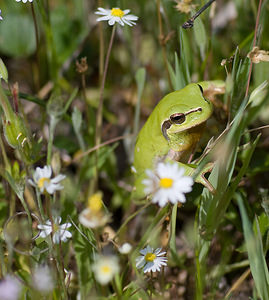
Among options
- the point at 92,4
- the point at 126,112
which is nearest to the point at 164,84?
the point at 126,112

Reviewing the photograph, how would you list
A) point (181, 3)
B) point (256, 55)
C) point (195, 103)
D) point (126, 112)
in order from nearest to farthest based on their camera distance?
point (256, 55)
point (195, 103)
point (181, 3)
point (126, 112)

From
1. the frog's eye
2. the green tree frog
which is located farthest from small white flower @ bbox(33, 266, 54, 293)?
the frog's eye

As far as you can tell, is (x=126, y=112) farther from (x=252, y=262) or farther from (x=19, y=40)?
(x=252, y=262)

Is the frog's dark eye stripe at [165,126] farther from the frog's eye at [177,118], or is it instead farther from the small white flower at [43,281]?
the small white flower at [43,281]

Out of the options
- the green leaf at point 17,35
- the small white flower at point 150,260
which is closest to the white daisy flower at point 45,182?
the small white flower at point 150,260

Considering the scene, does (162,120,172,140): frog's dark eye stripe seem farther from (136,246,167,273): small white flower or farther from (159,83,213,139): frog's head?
(136,246,167,273): small white flower

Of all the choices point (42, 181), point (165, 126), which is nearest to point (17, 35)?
point (165, 126)
